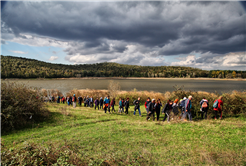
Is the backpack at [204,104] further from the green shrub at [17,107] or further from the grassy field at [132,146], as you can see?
the green shrub at [17,107]

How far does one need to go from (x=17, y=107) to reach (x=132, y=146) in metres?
9.40

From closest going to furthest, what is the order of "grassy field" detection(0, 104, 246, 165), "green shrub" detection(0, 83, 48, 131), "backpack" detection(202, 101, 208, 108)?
1. "grassy field" detection(0, 104, 246, 165)
2. "green shrub" detection(0, 83, 48, 131)
3. "backpack" detection(202, 101, 208, 108)

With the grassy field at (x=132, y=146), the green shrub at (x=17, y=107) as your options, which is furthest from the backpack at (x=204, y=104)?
the green shrub at (x=17, y=107)

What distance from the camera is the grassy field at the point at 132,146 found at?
144 inches

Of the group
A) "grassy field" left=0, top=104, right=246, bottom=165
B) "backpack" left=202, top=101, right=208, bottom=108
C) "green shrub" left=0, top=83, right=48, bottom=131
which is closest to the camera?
"grassy field" left=0, top=104, right=246, bottom=165

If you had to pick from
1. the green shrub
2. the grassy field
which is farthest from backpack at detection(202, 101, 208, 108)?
the green shrub

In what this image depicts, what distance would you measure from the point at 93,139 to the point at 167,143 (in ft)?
12.7

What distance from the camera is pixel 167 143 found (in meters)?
6.89

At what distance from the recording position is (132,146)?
660 cm

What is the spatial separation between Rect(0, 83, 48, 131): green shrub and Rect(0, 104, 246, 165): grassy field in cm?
101

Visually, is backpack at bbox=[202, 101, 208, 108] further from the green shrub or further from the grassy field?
the green shrub

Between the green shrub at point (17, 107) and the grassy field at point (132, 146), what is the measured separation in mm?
1014

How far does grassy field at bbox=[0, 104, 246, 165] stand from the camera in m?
3.67

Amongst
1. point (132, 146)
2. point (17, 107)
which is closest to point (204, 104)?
point (132, 146)
